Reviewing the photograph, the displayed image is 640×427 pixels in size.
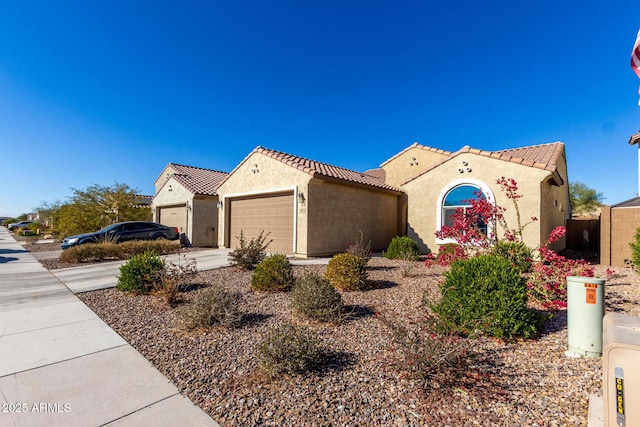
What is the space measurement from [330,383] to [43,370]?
3.24 metres

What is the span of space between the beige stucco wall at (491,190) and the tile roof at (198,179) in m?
10.9

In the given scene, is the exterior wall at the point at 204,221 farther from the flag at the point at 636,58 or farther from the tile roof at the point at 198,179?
the flag at the point at 636,58

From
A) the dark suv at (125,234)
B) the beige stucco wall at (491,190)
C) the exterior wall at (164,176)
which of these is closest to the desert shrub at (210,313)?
the beige stucco wall at (491,190)

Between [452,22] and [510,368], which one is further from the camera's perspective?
[452,22]

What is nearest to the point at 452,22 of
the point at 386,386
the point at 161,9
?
the point at 161,9

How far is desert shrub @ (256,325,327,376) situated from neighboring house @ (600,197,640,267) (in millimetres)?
11440

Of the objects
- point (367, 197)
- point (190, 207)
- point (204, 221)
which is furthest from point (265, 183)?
point (190, 207)

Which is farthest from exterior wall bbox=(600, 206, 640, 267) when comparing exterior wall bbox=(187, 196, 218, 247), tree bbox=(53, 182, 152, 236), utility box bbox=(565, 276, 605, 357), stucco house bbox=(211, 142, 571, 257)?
tree bbox=(53, 182, 152, 236)

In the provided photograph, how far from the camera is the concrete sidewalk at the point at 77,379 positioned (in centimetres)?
248

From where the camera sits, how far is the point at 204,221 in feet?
57.3

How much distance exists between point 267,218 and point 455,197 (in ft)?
27.2

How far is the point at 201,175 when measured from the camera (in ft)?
69.6

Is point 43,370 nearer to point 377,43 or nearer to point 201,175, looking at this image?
point 377,43

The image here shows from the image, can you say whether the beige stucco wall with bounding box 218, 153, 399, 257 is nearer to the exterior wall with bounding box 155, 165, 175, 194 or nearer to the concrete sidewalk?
the concrete sidewalk
